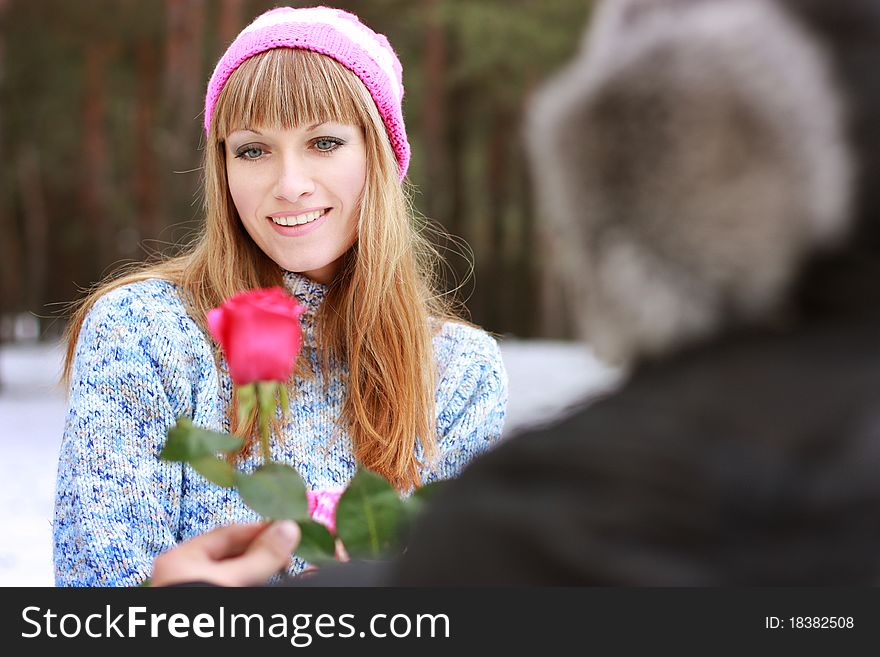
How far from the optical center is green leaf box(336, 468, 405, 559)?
91 centimetres

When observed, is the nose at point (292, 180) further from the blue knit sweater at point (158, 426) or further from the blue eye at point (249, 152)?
the blue knit sweater at point (158, 426)

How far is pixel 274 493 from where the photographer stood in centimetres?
87

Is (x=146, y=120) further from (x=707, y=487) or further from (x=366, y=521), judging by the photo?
(x=707, y=487)

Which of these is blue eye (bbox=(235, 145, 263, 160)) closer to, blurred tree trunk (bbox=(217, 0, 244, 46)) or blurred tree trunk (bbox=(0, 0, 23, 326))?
blurred tree trunk (bbox=(217, 0, 244, 46))

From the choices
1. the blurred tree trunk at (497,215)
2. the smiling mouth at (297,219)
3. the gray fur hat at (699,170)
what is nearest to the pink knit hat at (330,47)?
the smiling mouth at (297,219)

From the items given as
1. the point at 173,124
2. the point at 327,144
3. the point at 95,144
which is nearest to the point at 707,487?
the point at 327,144

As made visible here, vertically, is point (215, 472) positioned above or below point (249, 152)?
below

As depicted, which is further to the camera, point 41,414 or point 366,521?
point 41,414

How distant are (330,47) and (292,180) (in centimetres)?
27

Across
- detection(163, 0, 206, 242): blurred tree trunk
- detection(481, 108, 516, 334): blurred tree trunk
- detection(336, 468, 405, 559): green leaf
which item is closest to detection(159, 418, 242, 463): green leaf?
detection(336, 468, 405, 559): green leaf

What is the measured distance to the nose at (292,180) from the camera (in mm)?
1888

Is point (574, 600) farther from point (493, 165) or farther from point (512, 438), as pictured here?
point (493, 165)

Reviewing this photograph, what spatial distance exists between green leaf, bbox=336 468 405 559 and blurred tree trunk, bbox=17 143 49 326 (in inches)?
686

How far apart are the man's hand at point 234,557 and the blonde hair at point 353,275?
0.93m
